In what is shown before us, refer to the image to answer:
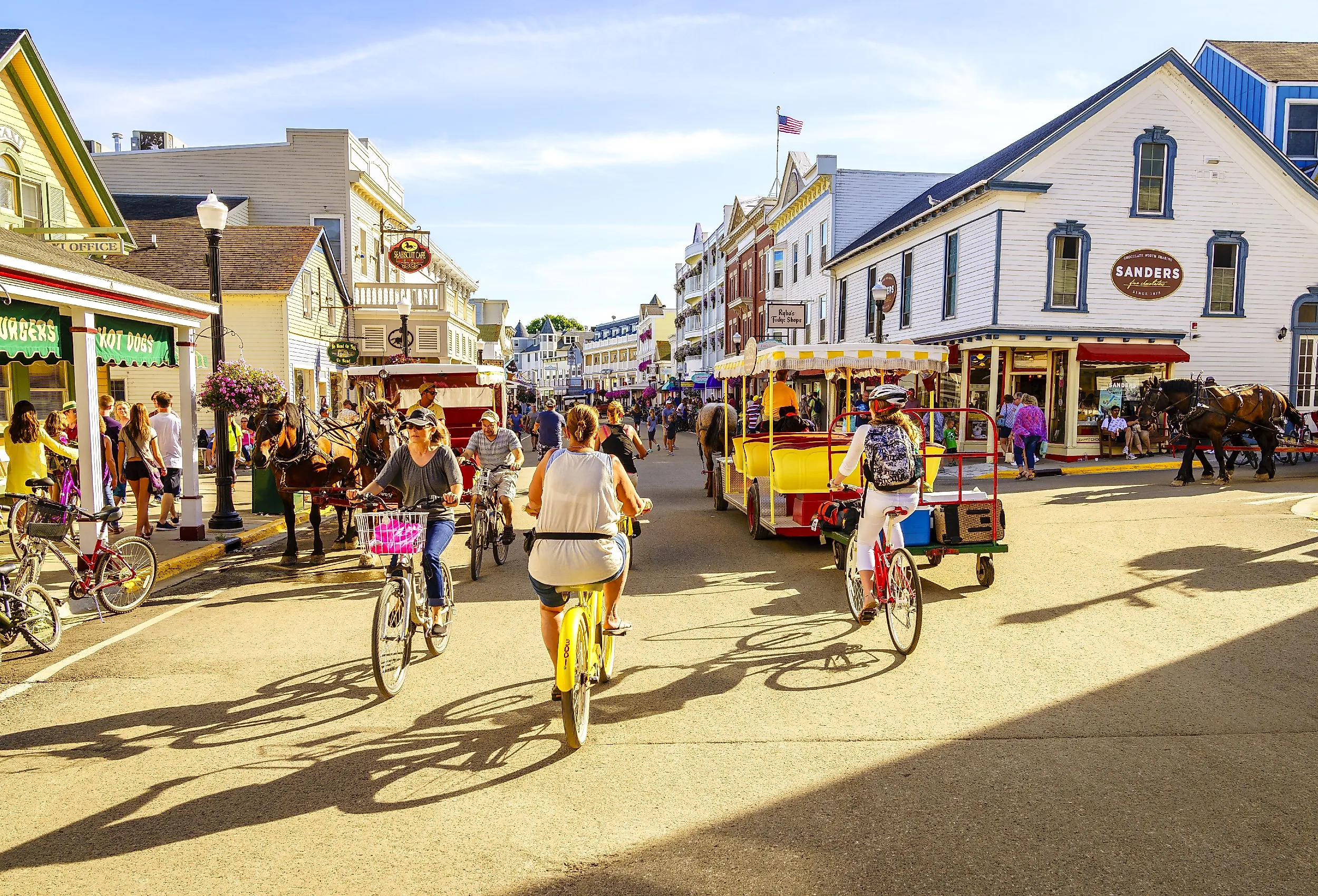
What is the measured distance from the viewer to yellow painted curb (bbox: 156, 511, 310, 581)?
401 inches

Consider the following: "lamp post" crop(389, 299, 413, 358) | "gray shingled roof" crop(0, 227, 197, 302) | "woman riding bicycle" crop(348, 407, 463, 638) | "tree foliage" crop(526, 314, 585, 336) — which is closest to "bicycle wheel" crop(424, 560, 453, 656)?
"woman riding bicycle" crop(348, 407, 463, 638)

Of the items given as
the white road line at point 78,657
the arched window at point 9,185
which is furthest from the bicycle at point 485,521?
the arched window at point 9,185

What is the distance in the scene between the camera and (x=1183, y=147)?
23.7 m

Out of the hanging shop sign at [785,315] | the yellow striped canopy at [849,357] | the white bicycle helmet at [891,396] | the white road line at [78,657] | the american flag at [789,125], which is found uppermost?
the american flag at [789,125]

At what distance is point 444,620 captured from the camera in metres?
6.71

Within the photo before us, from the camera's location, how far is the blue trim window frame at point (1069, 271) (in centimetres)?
2325

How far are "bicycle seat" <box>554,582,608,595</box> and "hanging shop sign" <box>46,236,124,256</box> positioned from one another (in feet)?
34.5

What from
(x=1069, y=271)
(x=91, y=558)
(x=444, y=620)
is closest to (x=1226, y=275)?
(x=1069, y=271)

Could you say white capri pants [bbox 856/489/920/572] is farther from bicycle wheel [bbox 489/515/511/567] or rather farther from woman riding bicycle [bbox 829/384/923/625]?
bicycle wheel [bbox 489/515/511/567]

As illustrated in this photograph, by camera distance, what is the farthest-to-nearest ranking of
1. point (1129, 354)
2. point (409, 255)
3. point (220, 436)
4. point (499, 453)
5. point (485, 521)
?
1. point (409, 255)
2. point (1129, 354)
3. point (220, 436)
4. point (499, 453)
5. point (485, 521)

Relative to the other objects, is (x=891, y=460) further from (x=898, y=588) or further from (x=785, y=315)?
A: (x=785, y=315)

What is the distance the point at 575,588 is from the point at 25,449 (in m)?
8.04

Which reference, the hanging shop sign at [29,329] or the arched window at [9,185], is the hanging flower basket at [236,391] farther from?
the arched window at [9,185]

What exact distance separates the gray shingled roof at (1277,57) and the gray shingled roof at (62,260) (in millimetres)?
38499
